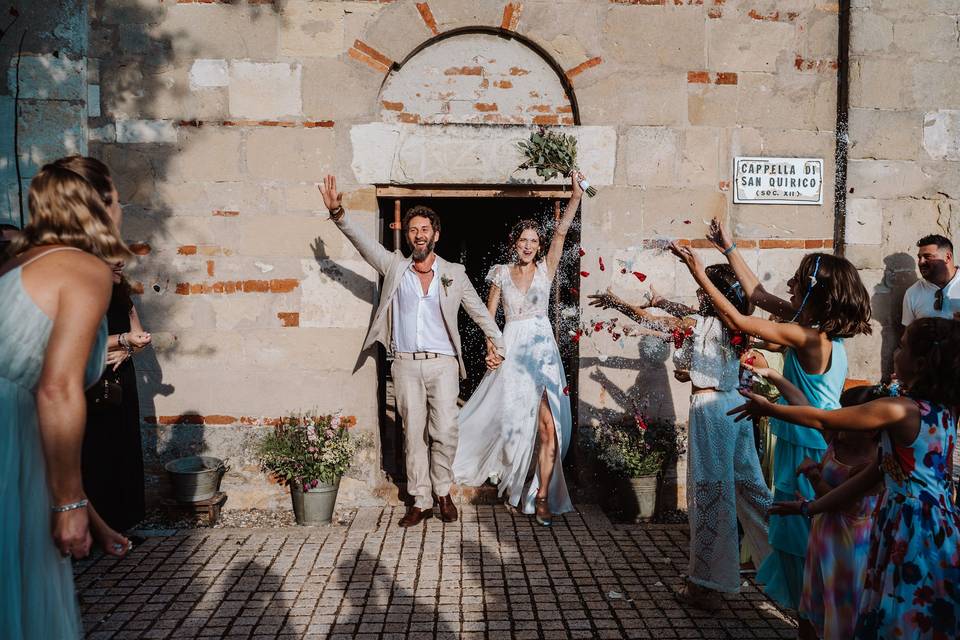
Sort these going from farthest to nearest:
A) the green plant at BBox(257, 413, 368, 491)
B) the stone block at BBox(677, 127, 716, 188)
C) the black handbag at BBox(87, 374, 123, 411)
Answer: the stone block at BBox(677, 127, 716, 188)
the green plant at BBox(257, 413, 368, 491)
the black handbag at BBox(87, 374, 123, 411)

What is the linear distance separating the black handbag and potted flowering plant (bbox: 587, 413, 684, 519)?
3.47 m

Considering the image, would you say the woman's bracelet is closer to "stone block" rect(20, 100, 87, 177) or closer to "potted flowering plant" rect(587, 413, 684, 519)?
"potted flowering plant" rect(587, 413, 684, 519)

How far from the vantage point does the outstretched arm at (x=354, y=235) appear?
5148 millimetres

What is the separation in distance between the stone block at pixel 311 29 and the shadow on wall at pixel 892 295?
186 inches

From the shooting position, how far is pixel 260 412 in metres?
5.86

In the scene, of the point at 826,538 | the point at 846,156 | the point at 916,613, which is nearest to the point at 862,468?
the point at 826,538

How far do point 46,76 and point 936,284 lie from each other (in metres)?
7.12

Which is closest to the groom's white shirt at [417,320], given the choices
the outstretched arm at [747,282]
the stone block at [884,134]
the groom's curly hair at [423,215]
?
the groom's curly hair at [423,215]

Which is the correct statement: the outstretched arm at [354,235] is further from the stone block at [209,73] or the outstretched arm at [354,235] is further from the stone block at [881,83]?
the stone block at [881,83]

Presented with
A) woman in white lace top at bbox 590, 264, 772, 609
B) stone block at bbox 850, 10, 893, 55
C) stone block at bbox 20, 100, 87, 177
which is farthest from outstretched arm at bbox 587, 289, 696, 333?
stone block at bbox 20, 100, 87, 177

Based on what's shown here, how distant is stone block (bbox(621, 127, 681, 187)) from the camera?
5883 mm

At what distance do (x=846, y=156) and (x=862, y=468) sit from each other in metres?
3.77

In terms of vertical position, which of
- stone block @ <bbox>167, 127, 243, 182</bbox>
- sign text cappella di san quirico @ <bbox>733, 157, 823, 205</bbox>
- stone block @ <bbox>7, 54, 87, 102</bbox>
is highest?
stone block @ <bbox>7, 54, 87, 102</bbox>

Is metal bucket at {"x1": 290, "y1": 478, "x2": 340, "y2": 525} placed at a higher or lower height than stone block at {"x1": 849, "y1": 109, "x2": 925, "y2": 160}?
lower
